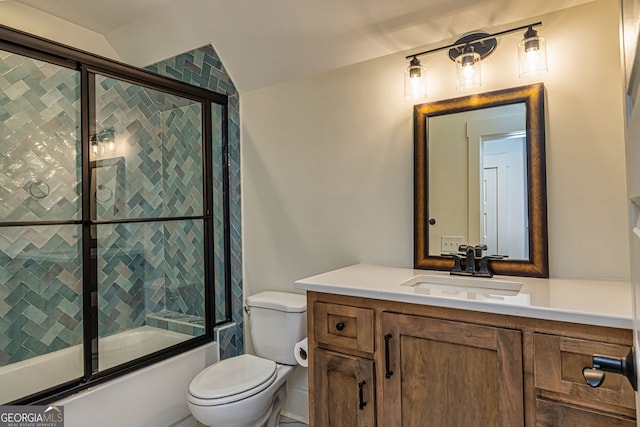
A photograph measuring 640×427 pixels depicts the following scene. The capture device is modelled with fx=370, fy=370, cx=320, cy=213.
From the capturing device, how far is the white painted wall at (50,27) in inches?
81.0

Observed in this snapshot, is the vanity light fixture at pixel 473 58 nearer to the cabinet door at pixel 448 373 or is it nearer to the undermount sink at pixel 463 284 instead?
the undermount sink at pixel 463 284

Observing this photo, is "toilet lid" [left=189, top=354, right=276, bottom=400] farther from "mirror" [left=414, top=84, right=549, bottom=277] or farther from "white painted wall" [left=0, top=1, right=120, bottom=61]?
"white painted wall" [left=0, top=1, right=120, bottom=61]

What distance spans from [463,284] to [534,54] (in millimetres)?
1004

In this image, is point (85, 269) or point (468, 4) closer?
point (468, 4)

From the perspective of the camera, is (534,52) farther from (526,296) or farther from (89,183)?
(89,183)

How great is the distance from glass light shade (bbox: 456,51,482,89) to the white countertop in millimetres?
876

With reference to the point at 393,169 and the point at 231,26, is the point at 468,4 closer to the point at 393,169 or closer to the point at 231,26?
the point at 393,169

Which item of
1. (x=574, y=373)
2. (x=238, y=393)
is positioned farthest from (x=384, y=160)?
(x=238, y=393)

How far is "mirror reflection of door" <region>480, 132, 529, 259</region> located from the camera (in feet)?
5.27

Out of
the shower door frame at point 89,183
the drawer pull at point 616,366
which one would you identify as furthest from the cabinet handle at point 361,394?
the shower door frame at point 89,183

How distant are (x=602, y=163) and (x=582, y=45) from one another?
49 cm

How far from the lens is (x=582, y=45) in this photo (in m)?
1.50

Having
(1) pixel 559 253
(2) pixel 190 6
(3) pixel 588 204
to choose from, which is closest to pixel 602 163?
(3) pixel 588 204

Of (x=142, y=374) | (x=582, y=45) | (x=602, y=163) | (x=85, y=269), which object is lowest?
(x=142, y=374)
